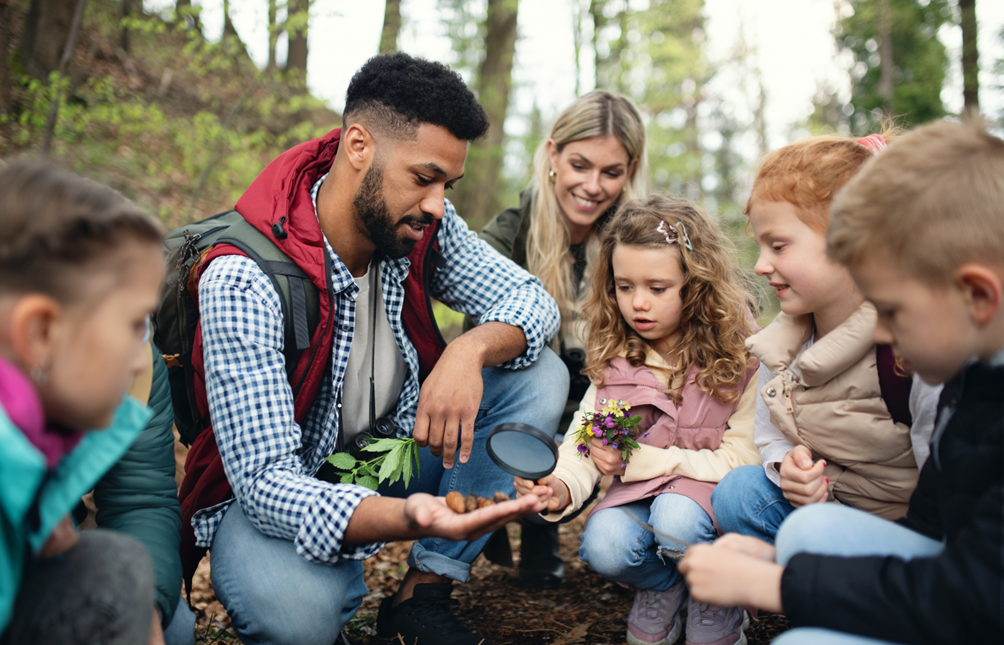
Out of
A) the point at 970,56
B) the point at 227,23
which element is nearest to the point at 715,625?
the point at 227,23

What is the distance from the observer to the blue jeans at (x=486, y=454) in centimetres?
311

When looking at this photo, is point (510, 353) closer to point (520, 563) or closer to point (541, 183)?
point (520, 563)

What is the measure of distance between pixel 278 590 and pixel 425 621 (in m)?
0.67

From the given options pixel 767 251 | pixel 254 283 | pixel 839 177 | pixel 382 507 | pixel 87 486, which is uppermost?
pixel 839 177

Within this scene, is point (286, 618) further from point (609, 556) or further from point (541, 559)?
point (541, 559)

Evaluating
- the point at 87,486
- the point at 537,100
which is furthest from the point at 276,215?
the point at 537,100

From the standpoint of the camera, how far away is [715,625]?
9.49 ft

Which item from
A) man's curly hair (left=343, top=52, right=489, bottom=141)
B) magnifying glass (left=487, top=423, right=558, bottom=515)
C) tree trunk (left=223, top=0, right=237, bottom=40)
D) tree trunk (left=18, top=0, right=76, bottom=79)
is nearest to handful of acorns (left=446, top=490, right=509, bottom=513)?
magnifying glass (left=487, top=423, right=558, bottom=515)

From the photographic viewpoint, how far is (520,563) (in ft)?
13.3

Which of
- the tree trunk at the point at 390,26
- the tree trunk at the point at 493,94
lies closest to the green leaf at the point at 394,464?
the tree trunk at the point at 493,94

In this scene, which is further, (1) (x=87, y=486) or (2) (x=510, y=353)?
(2) (x=510, y=353)

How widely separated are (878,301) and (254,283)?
212 centimetres

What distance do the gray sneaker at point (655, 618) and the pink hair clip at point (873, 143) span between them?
201 centimetres

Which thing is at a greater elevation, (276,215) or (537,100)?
(537,100)
